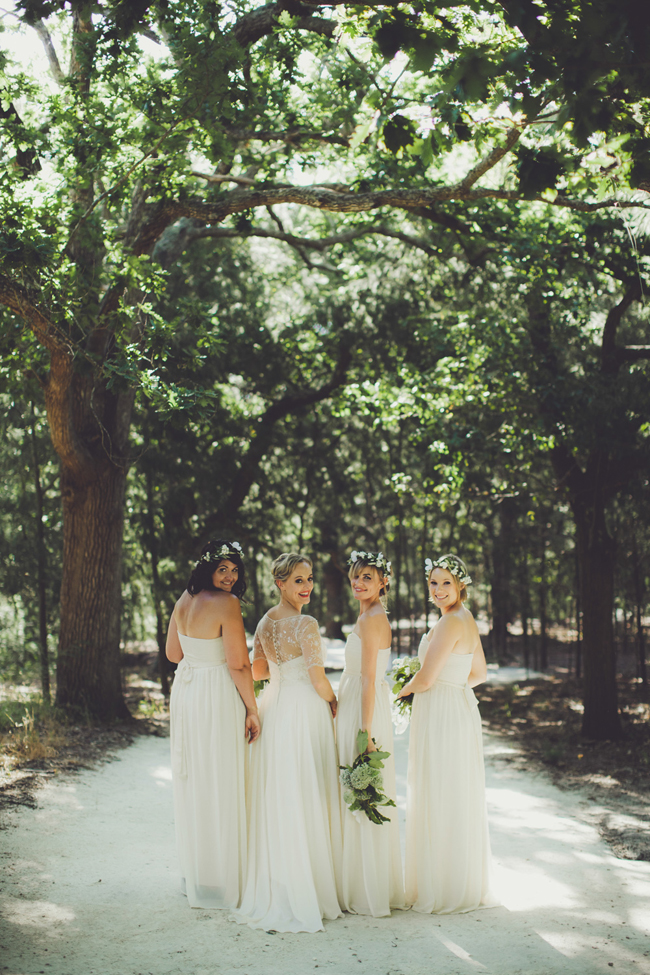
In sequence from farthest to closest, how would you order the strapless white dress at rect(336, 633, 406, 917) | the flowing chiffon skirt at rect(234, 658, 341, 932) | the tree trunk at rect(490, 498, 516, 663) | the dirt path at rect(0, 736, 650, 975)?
the tree trunk at rect(490, 498, 516, 663) → the strapless white dress at rect(336, 633, 406, 917) → the flowing chiffon skirt at rect(234, 658, 341, 932) → the dirt path at rect(0, 736, 650, 975)

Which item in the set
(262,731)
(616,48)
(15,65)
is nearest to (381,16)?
(616,48)

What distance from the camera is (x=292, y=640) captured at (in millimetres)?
4754

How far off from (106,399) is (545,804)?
7.40 m

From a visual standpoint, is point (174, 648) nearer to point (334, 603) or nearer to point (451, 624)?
point (451, 624)

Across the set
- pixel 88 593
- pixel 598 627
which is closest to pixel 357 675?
pixel 88 593

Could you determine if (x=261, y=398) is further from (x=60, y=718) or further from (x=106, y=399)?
(x=60, y=718)

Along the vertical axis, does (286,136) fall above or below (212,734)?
above

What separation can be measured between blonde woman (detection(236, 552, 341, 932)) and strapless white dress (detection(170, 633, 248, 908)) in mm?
130

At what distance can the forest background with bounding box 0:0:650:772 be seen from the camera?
4949 millimetres

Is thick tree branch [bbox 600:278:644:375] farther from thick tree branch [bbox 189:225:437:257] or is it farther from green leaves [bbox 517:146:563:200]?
green leaves [bbox 517:146:563:200]

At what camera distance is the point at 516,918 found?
15.0 feet

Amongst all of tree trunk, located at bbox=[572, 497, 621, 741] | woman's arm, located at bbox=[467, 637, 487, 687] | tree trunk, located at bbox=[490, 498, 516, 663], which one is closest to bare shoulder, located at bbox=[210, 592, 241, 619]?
woman's arm, located at bbox=[467, 637, 487, 687]

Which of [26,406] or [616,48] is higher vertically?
[26,406]

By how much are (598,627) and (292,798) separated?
23.8 feet
